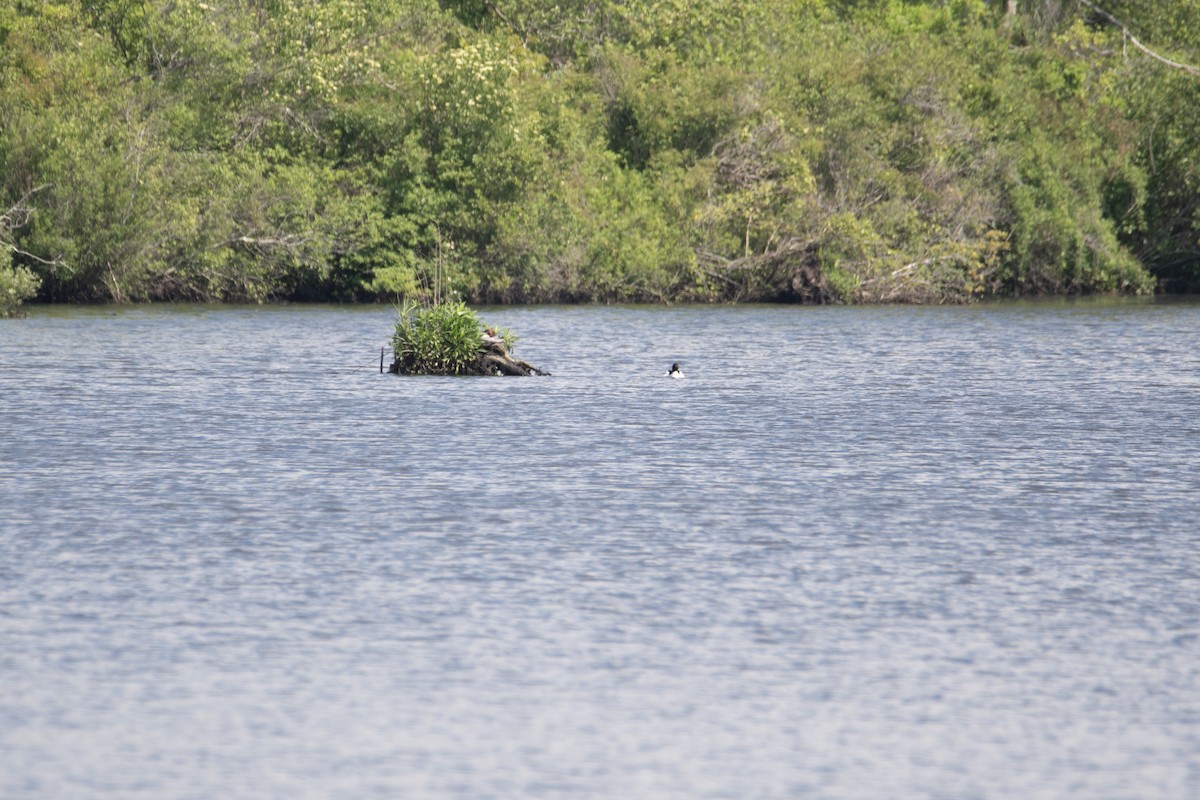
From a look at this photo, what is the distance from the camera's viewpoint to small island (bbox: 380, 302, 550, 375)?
38.8 metres

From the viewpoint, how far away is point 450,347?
39.3 metres

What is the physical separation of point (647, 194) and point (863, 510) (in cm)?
5204

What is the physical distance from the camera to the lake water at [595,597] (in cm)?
1135

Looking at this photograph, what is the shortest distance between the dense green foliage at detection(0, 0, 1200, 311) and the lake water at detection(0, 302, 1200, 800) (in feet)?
94.7

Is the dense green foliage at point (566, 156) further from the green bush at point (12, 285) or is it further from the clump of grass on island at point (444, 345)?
the clump of grass on island at point (444, 345)

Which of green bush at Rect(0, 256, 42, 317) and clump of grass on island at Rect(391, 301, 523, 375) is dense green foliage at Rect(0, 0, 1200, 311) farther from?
clump of grass on island at Rect(391, 301, 523, 375)

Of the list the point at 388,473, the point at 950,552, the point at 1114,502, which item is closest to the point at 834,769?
the point at 950,552

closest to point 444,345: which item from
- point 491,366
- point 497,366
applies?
point 491,366

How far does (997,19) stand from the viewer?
309ft

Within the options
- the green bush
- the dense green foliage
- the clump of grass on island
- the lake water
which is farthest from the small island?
the dense green foliage

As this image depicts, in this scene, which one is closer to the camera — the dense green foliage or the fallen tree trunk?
the fallen tree trunk

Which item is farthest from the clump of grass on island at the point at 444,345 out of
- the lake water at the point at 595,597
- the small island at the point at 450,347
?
the lake water at the point at 595,597

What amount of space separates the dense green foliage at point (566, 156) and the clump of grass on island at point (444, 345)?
66.7 ft

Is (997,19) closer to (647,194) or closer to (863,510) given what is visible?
(647,194)
